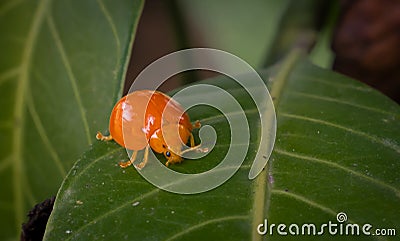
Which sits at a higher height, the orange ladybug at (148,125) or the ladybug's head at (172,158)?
the orange ladybug at (148,125)

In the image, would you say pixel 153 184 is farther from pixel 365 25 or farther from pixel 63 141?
pixel 365 25

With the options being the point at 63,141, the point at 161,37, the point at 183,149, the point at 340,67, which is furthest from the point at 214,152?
the point at 161,37

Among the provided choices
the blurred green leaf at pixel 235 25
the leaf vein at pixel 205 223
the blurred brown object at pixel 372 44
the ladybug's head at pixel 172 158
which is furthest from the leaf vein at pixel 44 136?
the blurred green leaf at pixel 235 25

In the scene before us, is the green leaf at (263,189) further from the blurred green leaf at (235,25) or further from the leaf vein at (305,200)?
the blurred green leaf at (235,25)

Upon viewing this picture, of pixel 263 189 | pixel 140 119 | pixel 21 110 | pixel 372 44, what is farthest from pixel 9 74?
pixel 372 44
